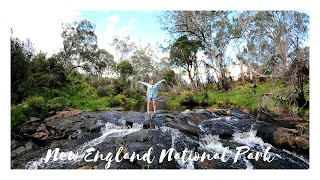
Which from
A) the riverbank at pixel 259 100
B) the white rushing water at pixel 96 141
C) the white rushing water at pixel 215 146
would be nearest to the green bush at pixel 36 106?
the white rushing water at pixel 96 141

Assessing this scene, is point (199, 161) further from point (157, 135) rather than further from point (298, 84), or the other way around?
point (298, 84)

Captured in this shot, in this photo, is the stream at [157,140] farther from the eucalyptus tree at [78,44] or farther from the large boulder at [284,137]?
the eucalyptus tree at [78,44]

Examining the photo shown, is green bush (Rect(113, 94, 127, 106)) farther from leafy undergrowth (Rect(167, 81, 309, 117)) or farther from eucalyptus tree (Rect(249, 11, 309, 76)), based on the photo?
eucalyptus tree (Rect(249, 11, 309, 76))

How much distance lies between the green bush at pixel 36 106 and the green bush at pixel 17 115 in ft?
0.38

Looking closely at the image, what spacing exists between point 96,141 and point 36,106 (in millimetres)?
1513

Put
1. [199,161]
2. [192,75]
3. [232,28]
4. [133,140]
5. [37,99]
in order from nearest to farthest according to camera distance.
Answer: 1. [199,161]
2. [133,140]
3. [37,99]
4. [232,28]
5. [192,75]

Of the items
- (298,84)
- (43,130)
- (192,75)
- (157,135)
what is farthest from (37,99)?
(192,75)

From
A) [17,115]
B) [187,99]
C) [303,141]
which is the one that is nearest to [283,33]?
[303,141]

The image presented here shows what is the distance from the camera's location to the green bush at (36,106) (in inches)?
196

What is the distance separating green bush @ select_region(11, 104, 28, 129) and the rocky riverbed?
11 cm

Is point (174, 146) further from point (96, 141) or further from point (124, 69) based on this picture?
point (124, 69)

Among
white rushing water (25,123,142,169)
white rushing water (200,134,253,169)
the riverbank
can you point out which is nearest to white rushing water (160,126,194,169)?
white rushing water (200,134,253,169)
